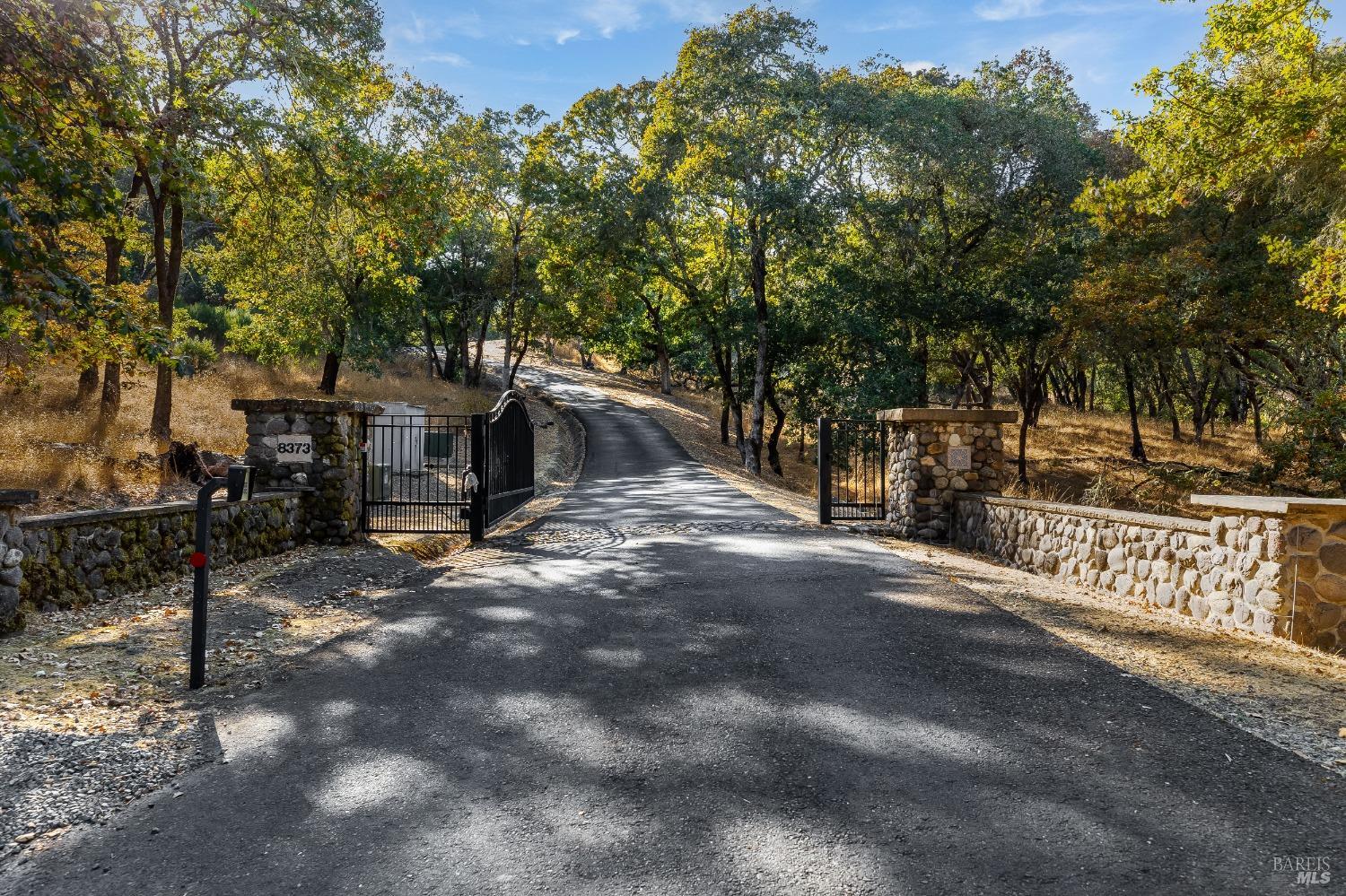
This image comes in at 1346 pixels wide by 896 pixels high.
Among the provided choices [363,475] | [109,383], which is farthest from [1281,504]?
[109,383]

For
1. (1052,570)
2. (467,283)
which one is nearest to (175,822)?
(1052,570)

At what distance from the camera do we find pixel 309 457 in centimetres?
1023

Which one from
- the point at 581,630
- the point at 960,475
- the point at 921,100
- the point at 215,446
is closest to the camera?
the point at 581,630

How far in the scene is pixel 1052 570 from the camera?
30.4 ft

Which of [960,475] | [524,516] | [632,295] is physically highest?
[632,295]

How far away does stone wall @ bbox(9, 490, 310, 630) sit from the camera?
6324mm

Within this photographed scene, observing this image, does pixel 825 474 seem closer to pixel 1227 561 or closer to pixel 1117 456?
pixel 1227 561

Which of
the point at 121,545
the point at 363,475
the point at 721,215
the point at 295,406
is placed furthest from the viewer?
the point at 721,215

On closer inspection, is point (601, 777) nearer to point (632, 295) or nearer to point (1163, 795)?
point (1163, 795)

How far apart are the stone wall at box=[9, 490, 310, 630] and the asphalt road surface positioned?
2640 millimetres

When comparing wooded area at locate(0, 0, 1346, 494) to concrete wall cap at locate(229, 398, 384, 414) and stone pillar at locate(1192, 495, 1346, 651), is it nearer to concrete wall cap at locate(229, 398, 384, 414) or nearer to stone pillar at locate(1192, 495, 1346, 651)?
concrete wall cap at locate(229, 398, 384, 414)

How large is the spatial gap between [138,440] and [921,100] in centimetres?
2062

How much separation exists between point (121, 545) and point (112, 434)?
9000 mm

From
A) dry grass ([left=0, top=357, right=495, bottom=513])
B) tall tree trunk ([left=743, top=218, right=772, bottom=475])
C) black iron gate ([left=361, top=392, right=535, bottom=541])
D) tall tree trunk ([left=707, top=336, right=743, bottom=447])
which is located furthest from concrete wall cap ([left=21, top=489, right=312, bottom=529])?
tall tree trunk ([left=707, top=336, right=743, bottom=447])
